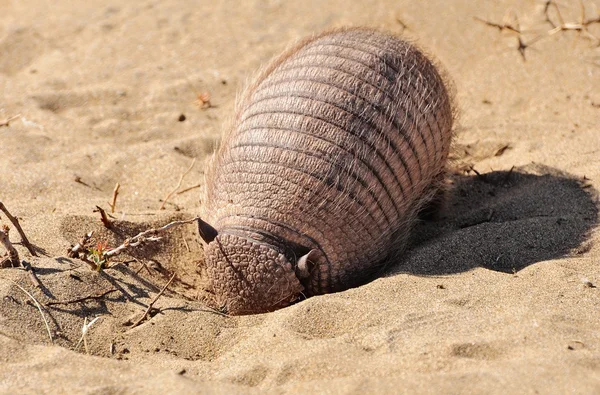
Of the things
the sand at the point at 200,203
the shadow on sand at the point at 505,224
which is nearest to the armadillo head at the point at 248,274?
the sand at the point at 200,203

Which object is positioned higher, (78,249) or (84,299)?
(78,249)

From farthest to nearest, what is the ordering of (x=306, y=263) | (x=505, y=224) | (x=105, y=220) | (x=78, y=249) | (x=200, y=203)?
1. (x=200, y=203)
2. (x=505, y=224)
3. (x=105, y=220)
4. (x=78, y=249)
5. (x=306, y=263)

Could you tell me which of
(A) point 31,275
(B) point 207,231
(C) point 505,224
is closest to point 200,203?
(B) point 207,231

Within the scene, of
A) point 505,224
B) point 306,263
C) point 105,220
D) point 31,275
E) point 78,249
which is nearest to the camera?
point 31,275

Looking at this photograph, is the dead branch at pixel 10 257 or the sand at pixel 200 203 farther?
the dead branch at pixel 10 257

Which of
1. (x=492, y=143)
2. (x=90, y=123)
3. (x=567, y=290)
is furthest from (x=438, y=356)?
(x=90, y=123)

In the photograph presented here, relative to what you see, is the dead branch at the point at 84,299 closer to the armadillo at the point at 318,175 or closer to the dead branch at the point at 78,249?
the dead branch at the point at 78,249

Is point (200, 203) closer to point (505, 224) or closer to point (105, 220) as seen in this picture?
point (105, 220)
